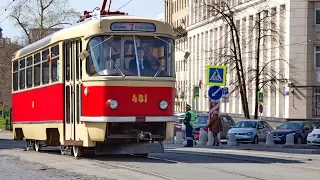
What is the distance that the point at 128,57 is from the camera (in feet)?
64.9

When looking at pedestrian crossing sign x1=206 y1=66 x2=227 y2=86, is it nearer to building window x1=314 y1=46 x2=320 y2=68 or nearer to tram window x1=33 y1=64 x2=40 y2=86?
tram window x1=33 y1=64 x2=40 y2=86

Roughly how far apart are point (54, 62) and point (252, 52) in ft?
157

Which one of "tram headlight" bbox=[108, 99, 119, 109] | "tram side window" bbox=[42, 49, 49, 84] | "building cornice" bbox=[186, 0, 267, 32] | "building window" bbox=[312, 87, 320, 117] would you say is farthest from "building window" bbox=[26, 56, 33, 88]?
"building window" bbox=[312, 87, 320, 117]

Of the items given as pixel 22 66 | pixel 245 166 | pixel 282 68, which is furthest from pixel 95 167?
pixel 282 68

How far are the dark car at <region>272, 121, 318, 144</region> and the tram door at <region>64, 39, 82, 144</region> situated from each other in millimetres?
23624

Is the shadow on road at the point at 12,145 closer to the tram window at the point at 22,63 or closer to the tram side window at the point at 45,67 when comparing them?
the tram window at the point at 22,63

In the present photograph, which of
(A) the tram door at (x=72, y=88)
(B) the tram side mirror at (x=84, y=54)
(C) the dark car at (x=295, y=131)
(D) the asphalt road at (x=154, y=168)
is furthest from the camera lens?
(C) the dark car at (x=295, y=131)

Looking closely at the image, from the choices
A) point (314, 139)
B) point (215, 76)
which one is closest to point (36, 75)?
point (215, 76)

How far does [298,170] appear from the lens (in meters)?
18.1

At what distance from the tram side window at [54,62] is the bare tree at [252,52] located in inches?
1066

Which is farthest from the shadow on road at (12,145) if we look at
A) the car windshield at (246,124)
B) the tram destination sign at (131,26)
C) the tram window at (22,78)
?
the tram destination sign at (131,26)

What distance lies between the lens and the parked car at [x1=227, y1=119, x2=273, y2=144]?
142 feet

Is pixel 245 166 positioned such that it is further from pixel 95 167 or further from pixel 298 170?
pixel 95 167

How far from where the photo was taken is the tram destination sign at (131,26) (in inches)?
785
